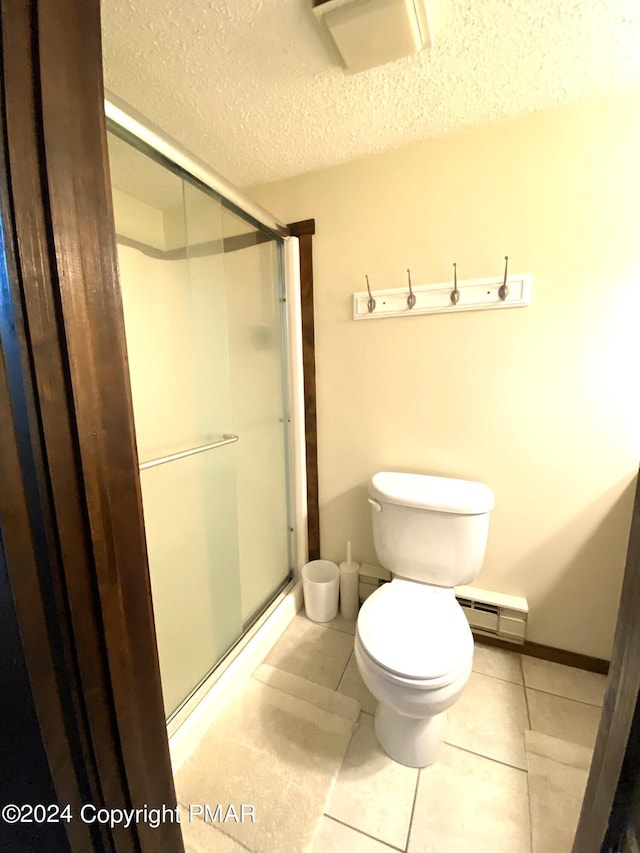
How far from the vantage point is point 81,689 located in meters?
0.55

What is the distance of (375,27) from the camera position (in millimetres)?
850

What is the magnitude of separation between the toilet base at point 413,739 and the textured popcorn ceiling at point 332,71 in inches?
75.8

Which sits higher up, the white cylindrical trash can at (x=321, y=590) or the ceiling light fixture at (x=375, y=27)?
the ceiling light fixture at (x=375, y=27)

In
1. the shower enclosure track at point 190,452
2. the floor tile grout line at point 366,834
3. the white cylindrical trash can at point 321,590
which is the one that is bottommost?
the floor tile grout line at point 366,834

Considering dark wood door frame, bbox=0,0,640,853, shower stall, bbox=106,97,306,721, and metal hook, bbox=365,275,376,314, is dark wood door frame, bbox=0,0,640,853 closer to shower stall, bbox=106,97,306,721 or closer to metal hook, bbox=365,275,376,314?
shower stall, bbox=106,97,306,721

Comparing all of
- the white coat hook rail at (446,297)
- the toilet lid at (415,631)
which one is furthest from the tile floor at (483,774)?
the white coat hook rail at (446,297)

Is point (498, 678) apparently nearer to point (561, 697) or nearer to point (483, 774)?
point (561, 697)

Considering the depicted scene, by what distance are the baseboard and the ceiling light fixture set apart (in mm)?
2089

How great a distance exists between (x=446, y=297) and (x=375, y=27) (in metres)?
0.82

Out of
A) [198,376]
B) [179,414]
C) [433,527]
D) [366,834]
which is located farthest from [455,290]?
[366,834]

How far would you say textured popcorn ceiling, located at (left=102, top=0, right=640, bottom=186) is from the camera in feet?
2.79

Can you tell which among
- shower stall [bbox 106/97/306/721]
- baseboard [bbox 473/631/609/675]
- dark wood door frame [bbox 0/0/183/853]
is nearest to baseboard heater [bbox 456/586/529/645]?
baseboard [bbox 473/631/609/675]

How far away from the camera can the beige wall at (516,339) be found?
122 centimetres

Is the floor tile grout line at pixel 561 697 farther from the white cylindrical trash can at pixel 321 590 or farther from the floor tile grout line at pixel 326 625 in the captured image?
the white cylindrical trash can at pixel 321 590
